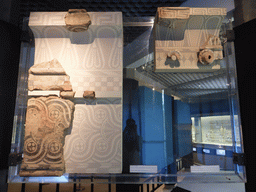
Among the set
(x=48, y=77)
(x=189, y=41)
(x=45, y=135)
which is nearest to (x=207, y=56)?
(x=189, y=41)

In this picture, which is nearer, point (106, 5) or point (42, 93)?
point (42, 93)

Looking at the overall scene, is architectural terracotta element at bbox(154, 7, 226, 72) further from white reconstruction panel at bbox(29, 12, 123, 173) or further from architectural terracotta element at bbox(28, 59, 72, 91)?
architectural terracotta element at bbox(28, 59, 72, 91)

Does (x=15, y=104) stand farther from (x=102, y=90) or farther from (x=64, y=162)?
(x=102, y=90)

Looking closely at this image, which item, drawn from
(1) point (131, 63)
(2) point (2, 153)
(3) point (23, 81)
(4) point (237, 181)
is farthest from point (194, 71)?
(2) point (2, 153)

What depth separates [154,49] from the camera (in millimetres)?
1684

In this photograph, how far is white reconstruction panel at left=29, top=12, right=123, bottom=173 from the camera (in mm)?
1597

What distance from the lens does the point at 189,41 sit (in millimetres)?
1677

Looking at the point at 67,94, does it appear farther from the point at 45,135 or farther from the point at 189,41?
the point at 189,41

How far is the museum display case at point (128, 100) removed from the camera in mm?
1576

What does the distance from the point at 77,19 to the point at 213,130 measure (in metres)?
1.66

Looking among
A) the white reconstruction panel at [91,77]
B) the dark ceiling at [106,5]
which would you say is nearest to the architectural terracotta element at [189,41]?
the white reconstruction panel at [91,77]

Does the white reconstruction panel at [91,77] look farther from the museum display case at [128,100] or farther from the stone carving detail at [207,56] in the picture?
the stone carving detail at [207,56]

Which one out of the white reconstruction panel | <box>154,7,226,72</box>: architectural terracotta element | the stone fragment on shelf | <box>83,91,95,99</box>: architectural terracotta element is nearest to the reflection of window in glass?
<box>154,7,226,72</box>: architectural terracotta element

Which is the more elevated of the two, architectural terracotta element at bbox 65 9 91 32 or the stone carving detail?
architectural terracotta element at bbox 65 9 91 32
